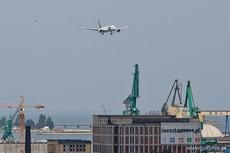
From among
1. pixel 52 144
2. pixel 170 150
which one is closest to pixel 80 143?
pixel 52 144

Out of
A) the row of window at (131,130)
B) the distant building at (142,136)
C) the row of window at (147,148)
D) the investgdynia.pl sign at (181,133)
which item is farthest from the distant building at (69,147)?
the investgdynia.pl sign at (181,133)

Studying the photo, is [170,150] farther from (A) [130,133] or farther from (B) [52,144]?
(B) [52,144]

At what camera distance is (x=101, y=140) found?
648 feet

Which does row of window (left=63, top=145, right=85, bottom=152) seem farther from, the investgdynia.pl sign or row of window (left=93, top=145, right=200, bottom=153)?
the investgdynia.pl sign

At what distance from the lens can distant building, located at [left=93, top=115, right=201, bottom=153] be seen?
636 ft

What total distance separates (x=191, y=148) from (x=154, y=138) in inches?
Answer: 251

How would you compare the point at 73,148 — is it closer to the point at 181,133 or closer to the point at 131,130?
the point at 131,130

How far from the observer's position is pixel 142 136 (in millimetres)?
195125

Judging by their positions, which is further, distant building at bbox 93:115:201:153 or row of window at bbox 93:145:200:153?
row of window at bbox 93:145:200:153

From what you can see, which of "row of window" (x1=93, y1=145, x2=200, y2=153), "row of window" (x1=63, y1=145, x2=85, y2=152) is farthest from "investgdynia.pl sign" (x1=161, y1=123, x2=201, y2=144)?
"row of window" (x1=63, y1=145, x2=85, y2=152)

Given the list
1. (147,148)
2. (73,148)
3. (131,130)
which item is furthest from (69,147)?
(147,148)

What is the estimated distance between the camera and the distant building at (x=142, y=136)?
19388cm

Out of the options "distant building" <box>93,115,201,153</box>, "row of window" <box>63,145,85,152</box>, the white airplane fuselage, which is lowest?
"row of window" <box>63,145,85,152</box>

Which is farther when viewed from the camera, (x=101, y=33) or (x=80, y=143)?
(x=80, y=143)
